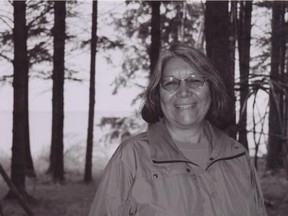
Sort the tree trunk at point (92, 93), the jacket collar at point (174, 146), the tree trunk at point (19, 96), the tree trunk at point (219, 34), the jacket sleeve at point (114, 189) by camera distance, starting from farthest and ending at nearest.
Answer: the tree trunk at point (92, 93), the tree trunk at point (19, 96), the tree trunk at point (219, 34), the jacket collar at point (174, 146), the jacket sleeve at point (114, 189)

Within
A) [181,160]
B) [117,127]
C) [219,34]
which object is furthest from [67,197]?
[181,160]

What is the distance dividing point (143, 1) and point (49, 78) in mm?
4893

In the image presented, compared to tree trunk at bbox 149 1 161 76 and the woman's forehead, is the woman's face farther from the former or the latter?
tree trunk at bbox 149 1 161 76

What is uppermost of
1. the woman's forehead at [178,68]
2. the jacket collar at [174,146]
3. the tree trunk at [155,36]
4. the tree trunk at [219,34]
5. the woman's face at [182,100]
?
the tree trunk at [155,36]

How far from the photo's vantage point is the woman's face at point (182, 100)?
2576 mm

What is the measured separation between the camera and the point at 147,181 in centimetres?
234

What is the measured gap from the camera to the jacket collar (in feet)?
Result: 7.91

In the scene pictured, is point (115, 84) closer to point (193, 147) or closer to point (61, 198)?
point (61, 198)

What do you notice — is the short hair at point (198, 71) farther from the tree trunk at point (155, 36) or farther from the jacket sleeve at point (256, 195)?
the tree trunk at point (155, 36)

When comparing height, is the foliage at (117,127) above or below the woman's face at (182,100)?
below

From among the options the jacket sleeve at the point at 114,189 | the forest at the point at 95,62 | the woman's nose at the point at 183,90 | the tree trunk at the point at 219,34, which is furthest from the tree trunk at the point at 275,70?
the jacket sleeve at the point at 114,189

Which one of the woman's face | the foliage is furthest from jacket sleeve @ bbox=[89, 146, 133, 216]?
the foliage

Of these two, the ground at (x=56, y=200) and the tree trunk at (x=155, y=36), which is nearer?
the ground at (x=56, y=200)

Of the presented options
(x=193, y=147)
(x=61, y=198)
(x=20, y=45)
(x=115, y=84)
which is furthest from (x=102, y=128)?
(x=193, y=147)
